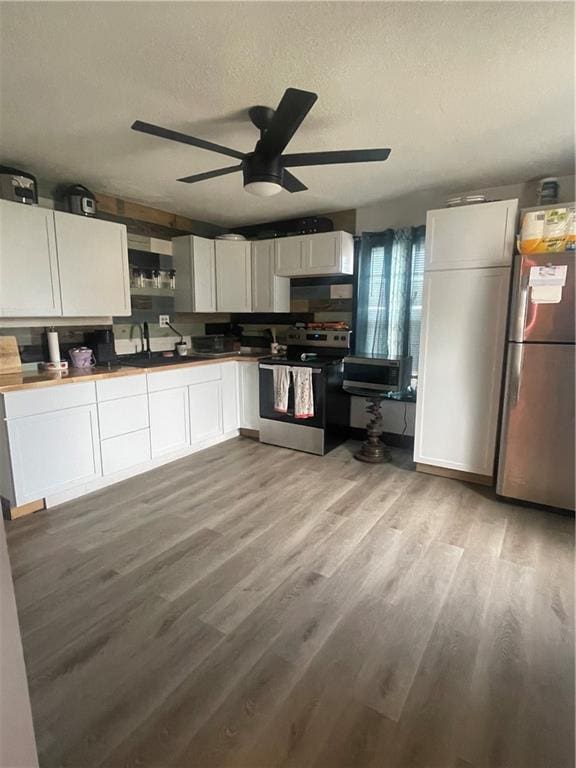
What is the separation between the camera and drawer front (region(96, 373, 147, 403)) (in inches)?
115

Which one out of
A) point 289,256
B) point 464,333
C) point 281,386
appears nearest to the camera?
point 464,333

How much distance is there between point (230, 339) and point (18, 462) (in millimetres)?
2549

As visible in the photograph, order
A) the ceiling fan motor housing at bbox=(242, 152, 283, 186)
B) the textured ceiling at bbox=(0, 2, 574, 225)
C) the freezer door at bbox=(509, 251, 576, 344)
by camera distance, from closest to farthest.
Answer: the textured ceiling at bbox=(0, 2, 574, 225)
the ceiling fan motor housing at bbox=(242, 152, 283, 186)
the freezer door at bbox=(509, 251, 576, 344)

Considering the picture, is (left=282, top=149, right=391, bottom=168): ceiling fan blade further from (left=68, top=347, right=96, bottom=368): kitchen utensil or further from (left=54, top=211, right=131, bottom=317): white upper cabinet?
(left=68, top=347, right=96, bottom=368): kitchen utensil

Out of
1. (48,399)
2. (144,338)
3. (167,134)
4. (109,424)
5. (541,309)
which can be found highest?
(167,134)

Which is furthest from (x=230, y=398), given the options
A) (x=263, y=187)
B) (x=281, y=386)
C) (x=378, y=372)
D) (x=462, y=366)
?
(x=263, y=187)

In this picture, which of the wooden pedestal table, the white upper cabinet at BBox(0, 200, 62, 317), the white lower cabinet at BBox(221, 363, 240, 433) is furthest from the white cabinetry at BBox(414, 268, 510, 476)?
the white upper cabinet at BBox(0, 200, 62, 317)

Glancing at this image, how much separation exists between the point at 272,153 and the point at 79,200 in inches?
74.7

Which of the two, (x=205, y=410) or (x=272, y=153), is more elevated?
(x=272, y=153)

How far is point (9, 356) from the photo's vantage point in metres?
2.85

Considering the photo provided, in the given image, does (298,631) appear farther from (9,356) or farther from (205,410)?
(9,356)

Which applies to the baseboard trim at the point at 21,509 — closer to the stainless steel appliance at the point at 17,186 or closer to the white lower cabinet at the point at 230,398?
the white lower cabinet at the point at 230,398

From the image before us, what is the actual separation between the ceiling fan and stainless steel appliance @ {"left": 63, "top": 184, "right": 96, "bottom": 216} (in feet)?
4.57

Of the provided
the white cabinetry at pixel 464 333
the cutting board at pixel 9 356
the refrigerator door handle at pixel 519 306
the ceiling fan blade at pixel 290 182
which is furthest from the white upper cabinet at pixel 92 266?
the refrigerator door handle at pixel 519 306
